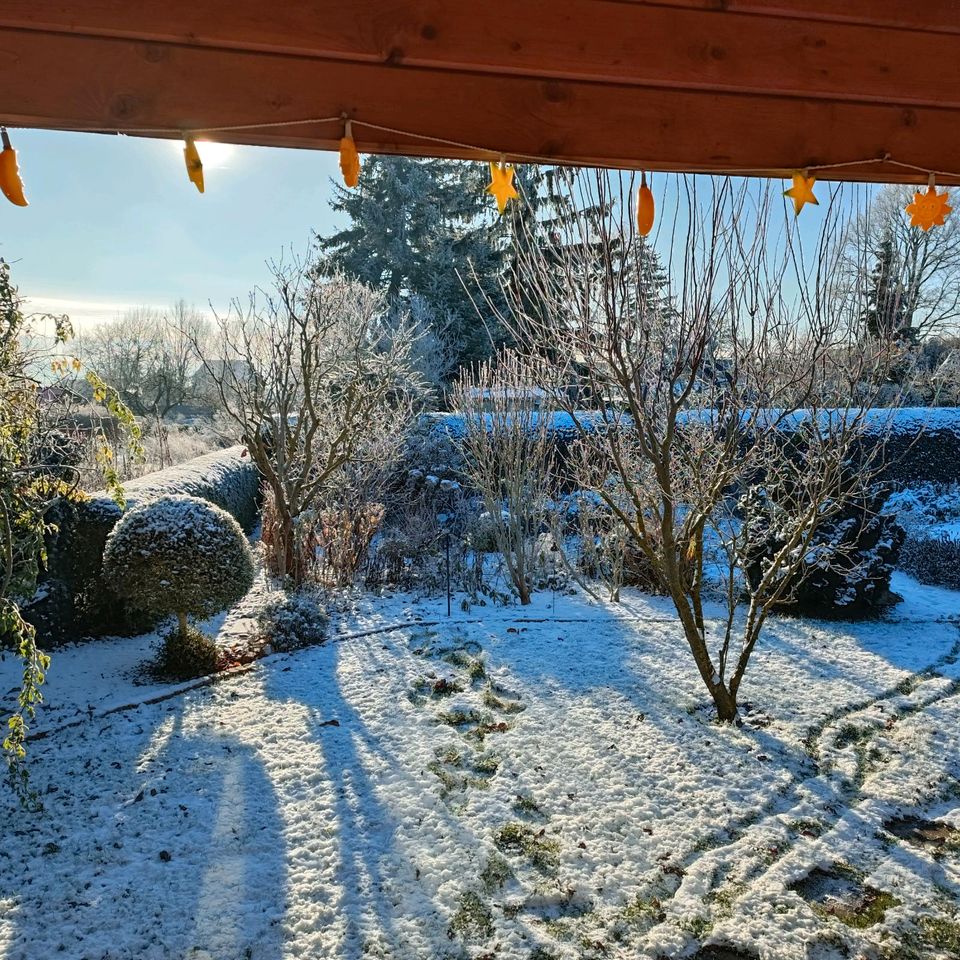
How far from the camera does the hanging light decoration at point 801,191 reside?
1.52m

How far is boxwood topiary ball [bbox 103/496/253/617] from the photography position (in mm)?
4090

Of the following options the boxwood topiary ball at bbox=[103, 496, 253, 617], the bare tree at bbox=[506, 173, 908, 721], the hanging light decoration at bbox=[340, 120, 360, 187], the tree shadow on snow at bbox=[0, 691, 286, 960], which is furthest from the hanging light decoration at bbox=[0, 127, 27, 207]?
the boxwood topiary ball at bbox=[103, 496, 253, 617]

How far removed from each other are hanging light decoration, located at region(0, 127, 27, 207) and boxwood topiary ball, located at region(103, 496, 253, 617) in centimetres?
320

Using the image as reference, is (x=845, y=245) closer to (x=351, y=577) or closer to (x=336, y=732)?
(x=336, y=732)

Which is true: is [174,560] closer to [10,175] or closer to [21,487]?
[21,487]

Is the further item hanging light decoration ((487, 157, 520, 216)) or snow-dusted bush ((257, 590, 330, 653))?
snow-dusted bush ((257, 590, 330, 653))

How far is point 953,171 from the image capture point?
164cm

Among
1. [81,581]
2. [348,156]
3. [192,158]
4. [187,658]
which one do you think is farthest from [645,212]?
[81,581]

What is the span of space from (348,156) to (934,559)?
314 inches

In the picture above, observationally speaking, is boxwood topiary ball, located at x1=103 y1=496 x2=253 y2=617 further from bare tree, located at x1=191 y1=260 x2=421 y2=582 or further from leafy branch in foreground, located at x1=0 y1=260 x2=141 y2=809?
bare tree, located at x1=191 y1=260 x2=421 y2=582

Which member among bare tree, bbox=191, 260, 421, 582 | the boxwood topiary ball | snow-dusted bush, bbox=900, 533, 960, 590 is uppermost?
bare tree, bbox=191, 260, 421, 582

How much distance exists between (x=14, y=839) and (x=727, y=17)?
3.56 m

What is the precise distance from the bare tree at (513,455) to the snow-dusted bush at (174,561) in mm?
2364

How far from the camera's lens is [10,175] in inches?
49.5
